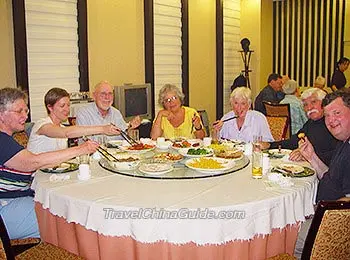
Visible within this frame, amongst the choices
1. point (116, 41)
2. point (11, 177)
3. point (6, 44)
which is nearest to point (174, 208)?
point (11, 177)

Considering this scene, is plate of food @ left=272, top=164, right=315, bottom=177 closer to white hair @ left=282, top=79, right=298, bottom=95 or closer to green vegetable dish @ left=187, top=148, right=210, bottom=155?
green vegetable dish @ left=187, top=148, right=210, bottom=155

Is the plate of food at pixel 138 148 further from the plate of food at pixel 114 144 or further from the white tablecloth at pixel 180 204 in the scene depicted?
the white tablecloth at pixel 180 204

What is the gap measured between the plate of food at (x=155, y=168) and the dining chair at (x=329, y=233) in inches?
37.7

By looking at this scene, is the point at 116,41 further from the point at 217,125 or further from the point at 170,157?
the point at 170,157

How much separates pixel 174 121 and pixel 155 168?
1511 mm

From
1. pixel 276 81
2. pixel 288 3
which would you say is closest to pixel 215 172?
pixel 276 81

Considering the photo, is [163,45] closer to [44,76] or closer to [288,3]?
[44,76]

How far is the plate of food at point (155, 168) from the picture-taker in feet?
8.27

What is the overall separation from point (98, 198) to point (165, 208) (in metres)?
0.37

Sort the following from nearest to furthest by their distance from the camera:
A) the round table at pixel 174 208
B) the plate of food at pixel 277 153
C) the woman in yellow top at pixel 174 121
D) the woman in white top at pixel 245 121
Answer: the round table at pixel 174 208
the plate of food at pixel 277 153
the woman in white top at pixel 245 121
the woman in yellow top at pixel 174 121

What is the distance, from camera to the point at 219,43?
24.0 feet

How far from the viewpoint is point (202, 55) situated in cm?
700

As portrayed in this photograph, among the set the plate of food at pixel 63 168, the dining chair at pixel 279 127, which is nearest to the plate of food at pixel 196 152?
the plate of food at pixel 63 168

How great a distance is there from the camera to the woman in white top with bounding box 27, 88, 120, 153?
3045 millimetres
